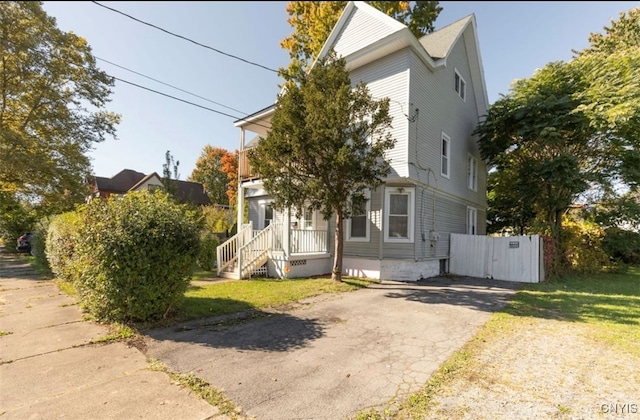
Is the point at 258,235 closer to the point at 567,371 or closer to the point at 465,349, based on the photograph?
the point at 465,349

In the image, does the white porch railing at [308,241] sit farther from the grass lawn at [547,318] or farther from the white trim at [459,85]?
the white trim at [459,85]

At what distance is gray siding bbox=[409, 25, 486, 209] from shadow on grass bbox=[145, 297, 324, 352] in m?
6.85

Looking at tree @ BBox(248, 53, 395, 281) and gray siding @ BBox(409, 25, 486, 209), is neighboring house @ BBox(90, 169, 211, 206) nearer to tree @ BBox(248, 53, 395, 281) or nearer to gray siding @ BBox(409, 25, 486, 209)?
gray siding @ BBox(409, 25, 486, 209)

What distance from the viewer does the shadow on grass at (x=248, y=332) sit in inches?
189

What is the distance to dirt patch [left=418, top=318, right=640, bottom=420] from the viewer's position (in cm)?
305

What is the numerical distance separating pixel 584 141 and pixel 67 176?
25715 mm

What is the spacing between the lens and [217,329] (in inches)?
214

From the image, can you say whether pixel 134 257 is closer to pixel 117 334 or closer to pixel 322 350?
pixel 117 334

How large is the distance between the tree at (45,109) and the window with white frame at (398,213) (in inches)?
681

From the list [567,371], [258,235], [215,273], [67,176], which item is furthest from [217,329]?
[67,176]

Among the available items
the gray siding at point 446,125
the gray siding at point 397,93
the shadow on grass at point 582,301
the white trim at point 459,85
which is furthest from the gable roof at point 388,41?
the shadow on grass at point 582,301

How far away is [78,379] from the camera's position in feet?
11.8

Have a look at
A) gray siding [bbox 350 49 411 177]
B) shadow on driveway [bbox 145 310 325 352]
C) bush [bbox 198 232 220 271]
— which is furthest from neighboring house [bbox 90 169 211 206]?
shadow on driveway [bbox 145 310 325 352]

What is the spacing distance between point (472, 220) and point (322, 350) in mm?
13977
